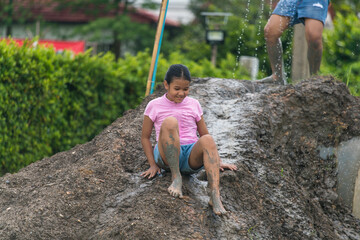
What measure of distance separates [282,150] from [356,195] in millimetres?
962

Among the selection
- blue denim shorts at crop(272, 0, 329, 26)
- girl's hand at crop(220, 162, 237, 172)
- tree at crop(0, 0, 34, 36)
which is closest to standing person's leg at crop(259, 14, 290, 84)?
blue denim shorts at crop(272, 0, 329, 26)

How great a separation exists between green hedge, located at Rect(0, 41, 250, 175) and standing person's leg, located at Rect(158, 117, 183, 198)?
273 centimetres

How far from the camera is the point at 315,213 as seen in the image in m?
4.11

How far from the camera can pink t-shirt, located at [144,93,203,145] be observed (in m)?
3.64

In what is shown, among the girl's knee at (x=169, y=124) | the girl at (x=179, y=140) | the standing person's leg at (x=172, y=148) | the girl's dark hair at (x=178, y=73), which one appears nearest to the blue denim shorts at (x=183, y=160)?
the girl at (x=179, y=140)

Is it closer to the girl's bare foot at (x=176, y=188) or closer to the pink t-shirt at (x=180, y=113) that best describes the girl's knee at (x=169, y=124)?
the pink t-shirt at (x=180, y=113)

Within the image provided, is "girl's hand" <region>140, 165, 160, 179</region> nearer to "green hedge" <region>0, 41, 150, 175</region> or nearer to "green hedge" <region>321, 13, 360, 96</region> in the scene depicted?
"green hedge" <region>0, 41, 150, 175</region>

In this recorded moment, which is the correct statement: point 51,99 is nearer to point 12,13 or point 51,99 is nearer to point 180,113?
point 180,113

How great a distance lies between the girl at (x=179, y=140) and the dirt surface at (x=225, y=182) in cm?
12

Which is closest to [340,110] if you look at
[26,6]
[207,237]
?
[207,237]

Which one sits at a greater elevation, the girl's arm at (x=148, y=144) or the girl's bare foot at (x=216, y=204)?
the girl's arm at (x=148, y=144)

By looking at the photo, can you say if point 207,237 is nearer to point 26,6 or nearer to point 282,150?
point 282,150

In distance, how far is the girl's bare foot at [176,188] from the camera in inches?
135

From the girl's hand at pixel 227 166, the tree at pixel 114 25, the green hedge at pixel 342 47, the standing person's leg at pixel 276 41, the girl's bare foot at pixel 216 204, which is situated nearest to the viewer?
the girl's bare foot at pixel 216 204
